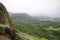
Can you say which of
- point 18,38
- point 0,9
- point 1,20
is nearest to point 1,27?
point 18,38

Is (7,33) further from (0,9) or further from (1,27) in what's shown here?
(0,9)

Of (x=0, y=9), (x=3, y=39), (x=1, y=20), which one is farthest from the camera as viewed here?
(x=0, y=9)

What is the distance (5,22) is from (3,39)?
→ 4777mm

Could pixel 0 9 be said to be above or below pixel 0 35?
above

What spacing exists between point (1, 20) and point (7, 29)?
3631 mm

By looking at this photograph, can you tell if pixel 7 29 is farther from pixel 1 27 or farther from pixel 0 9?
pixel 0 9

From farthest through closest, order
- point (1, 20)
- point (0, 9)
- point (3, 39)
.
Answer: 1. point (0, 9)
2. point (1, 20)
3. point (3, 39)

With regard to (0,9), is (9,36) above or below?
below

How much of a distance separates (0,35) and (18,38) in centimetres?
175

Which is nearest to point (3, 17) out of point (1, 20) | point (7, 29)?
point (1, 20)

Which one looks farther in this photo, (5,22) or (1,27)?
(5,22)

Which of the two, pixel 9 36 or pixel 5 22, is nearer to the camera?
pixel 9 36

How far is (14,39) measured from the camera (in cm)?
2091

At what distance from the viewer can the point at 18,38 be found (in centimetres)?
2105
